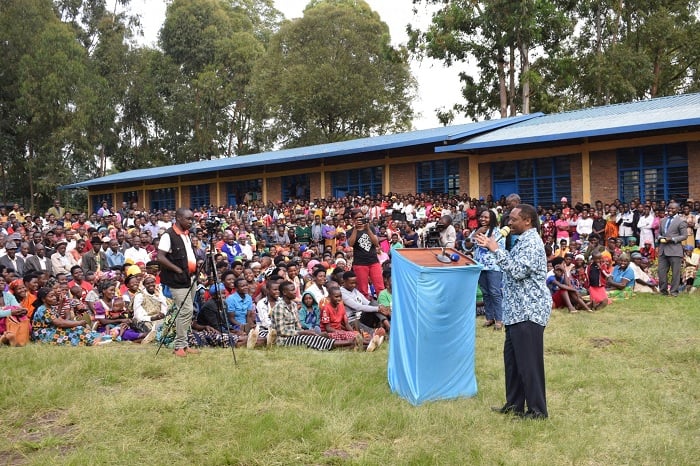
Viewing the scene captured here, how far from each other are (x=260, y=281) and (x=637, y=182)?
1209 centimetres

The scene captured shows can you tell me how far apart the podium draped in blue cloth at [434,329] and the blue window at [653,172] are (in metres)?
14.3

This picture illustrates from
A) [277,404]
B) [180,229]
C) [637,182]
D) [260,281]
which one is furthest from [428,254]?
[637,182]

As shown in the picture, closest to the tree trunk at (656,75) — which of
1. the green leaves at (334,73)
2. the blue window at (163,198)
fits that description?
the green leaves at (334,73)

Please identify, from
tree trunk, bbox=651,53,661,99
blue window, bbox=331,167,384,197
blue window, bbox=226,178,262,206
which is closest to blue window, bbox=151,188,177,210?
blue window, bbox=226,178,262,206

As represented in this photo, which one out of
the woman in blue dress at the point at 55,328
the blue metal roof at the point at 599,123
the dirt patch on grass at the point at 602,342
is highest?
the blue metal roof at the point at 599,123

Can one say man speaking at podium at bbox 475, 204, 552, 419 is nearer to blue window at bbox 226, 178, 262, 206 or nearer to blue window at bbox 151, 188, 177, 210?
blue window at bbox 226, 178, 262, 206

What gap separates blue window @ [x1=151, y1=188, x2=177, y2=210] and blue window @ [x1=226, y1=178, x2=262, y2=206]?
13.1ft

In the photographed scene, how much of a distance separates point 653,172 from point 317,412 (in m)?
15.8

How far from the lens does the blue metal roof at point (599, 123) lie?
670 inches

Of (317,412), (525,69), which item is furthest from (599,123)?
(317,412)

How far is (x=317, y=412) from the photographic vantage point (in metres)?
5.29

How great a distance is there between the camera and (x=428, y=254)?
239 inches

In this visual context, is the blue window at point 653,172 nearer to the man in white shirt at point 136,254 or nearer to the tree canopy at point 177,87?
the man in white shirt at point 136,254

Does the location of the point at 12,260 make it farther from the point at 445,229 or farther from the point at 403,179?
the point at 403,179
